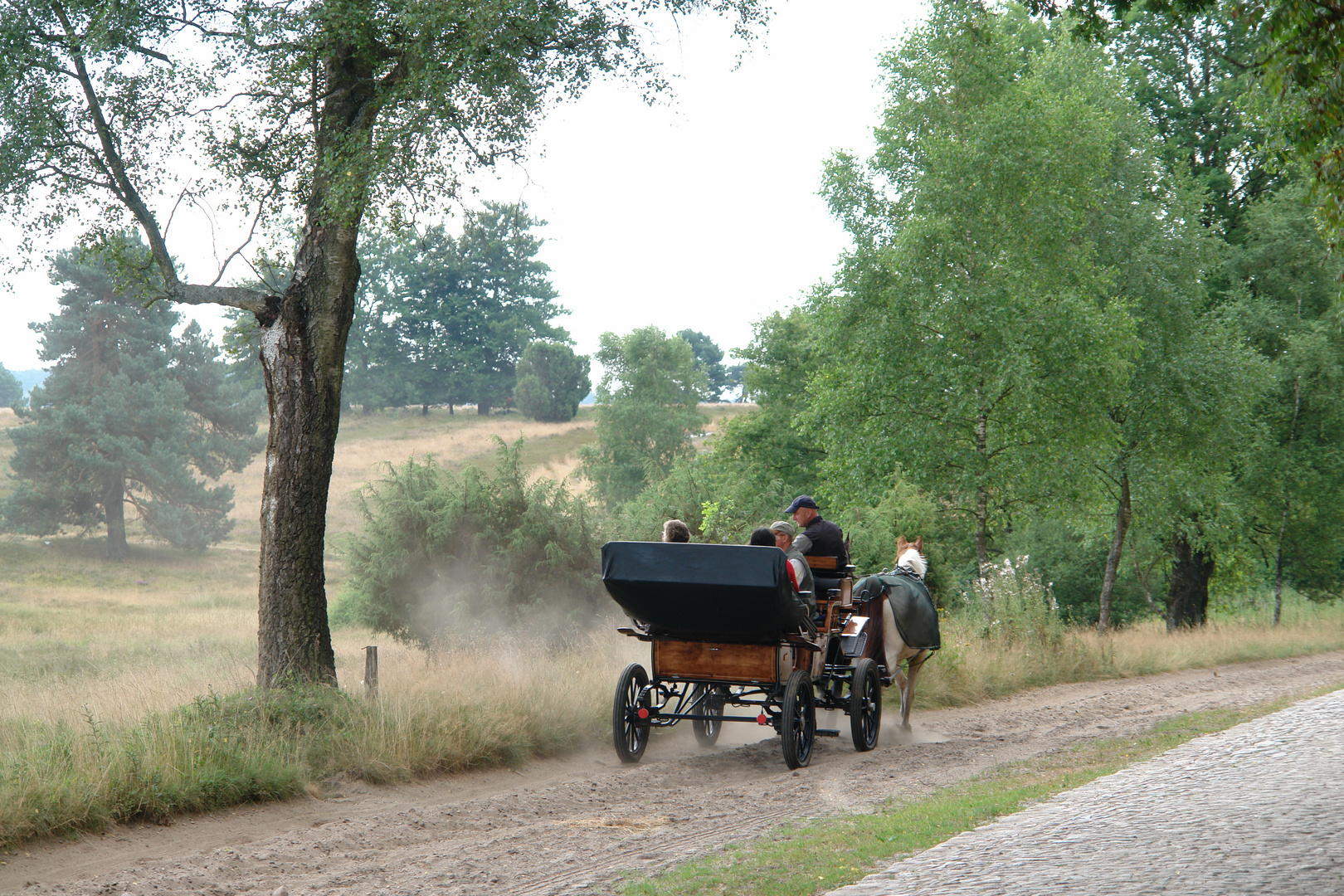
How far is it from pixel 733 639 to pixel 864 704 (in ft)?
6.59

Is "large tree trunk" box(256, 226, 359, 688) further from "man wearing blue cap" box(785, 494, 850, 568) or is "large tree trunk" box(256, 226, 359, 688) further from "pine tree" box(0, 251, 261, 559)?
"pine tree" box(0, 251, 261, 559)

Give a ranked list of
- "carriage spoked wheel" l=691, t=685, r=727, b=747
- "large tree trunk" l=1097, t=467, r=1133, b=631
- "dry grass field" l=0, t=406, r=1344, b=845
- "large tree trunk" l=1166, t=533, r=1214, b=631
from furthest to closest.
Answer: "large tree trunk" l=1166, t=533, r=1214, b=631
"large tree trunk" l=1097, t=467, r=1133, b=631
"carriage spoked wheel" l=691, t=685, r=727, b=747
"dry grass field" l=0, t=406, r=1344, b=845

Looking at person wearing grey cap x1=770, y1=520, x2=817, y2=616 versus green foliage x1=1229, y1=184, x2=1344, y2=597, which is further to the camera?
green foliage x1=1229, y1=184, x2=1344, y2=597

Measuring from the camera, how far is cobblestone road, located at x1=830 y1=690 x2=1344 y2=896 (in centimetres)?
467

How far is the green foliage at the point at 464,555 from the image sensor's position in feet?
61.8

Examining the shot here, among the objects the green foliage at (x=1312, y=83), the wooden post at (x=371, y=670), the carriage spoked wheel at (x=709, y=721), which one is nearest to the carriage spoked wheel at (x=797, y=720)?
the carriage spoked wheel at (x=709, y=721)

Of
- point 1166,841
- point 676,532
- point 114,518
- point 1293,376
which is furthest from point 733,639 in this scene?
point 114,518

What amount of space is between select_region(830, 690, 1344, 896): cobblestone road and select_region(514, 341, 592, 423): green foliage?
72.6m

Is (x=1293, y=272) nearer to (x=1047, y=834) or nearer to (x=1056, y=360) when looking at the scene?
(x=1056, y=360)

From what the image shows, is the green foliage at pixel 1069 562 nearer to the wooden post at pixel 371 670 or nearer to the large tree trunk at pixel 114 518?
the wooden post at pixel 371 670

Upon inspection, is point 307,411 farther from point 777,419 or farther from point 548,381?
point 548,381

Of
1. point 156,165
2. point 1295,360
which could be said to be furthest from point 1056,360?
point 156,165

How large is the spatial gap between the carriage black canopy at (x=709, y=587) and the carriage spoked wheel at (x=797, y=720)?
1.63 feet

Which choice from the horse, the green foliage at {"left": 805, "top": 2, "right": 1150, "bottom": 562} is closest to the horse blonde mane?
the horse
